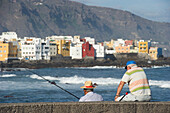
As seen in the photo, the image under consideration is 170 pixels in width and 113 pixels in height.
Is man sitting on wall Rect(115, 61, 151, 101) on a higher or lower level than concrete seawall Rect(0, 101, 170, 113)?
higher

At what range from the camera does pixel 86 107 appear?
6.51 metres

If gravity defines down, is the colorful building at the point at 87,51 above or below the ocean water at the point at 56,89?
above

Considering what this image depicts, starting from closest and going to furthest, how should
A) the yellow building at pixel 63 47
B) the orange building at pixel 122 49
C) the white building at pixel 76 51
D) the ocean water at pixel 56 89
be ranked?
the ocean water at pixel 56 89
the white building at pixel 76 51
the yellow building at pixel 63 47
the orange building at pixel 122 49

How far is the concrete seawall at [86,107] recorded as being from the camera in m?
6.37

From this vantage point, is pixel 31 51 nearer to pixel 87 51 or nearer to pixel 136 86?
pixel 87 51

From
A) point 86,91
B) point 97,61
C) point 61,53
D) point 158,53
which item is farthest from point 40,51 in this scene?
point 86,91

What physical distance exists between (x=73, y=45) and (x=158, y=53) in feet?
109

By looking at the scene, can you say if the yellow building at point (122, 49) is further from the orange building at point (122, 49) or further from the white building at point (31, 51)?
the white building at point (31, 51)

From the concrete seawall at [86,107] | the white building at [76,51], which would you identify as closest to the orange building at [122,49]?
the white building at [76,51]

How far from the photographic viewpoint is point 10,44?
370 feet

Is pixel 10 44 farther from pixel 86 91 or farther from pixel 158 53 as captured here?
pixel 86 91

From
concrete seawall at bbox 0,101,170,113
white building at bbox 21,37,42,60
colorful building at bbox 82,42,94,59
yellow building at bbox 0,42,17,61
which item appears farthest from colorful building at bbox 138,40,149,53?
concrete seawall at bbox 0,101,170,113

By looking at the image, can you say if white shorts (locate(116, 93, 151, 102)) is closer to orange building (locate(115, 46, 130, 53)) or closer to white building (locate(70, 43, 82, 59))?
white building (locate(70, 43, 82, 59))

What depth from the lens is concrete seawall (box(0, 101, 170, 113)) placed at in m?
6.37
